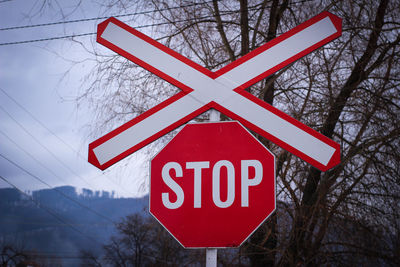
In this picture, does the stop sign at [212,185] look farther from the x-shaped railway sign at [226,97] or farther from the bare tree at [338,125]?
the bare tree at [338,125]

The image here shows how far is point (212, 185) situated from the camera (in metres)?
1.79

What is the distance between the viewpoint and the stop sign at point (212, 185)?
1742 mm

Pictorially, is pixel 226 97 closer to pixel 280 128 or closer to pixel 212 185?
pixel 280 128

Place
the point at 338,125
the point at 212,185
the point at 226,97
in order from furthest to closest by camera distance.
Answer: the point at 338,125, the point at 226,97, the point at 212,185

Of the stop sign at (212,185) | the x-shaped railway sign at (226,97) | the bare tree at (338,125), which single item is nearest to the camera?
the stop sign at (212,185)

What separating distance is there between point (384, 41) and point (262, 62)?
331 cm

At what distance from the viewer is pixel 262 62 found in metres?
1.96

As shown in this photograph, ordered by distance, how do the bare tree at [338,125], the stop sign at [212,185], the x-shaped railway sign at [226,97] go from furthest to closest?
the bare tree at [338,125], the x-shaped railway sign at [226,97], the stop sign at [212,185]

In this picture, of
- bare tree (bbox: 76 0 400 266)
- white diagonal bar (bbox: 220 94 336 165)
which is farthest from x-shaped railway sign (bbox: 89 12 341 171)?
bare tree (bbox: 76 0 400 266)

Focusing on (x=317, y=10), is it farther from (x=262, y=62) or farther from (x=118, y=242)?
(x=118, y=242)

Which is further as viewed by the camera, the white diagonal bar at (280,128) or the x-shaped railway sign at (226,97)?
the x-shaped railway sign at (226,97)

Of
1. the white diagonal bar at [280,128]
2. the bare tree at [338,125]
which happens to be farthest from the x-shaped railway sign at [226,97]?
the bare tree at [338,125]

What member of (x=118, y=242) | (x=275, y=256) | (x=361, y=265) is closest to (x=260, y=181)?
(x=361, y=265)

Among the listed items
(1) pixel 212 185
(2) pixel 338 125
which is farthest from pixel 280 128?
(2) pixel 338 125
